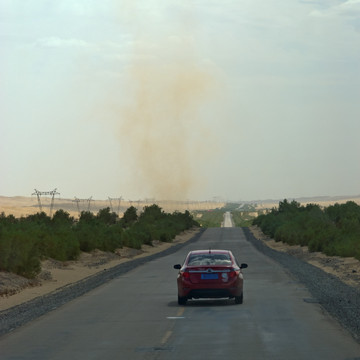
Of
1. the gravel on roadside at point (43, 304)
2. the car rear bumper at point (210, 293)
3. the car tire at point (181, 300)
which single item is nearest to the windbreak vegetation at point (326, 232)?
the gravel on roadside at point (43, 304)

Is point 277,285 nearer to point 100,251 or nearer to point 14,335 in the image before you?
point 14,335

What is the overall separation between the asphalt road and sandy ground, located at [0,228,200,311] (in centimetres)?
312

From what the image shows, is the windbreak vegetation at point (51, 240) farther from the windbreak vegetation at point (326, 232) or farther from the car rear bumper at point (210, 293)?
the windbreak vegetation at point (326, 232)

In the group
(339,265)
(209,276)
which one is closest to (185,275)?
(209,276)

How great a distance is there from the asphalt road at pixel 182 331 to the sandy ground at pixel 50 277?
10.2ft

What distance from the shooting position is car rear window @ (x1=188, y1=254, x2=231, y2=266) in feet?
79.0

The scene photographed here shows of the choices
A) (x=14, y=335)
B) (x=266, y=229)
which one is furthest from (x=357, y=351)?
(x=266, y=229)

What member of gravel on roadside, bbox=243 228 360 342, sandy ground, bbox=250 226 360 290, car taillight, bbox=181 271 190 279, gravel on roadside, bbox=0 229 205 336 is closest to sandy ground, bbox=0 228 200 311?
gravel on roadside, bbox=0 229 205 336

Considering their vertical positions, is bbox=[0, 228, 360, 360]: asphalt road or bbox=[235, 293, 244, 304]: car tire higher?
bbox=[235, 293, 244, 304]: car tire

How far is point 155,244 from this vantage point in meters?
96.3

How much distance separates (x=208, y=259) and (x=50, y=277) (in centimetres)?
1776

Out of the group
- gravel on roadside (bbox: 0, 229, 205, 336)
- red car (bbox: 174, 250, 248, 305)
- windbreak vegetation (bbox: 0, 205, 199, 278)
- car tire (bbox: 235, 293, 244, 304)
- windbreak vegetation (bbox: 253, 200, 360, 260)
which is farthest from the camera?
windbreak vegetation (bbox: 253, 200, 360, 260)

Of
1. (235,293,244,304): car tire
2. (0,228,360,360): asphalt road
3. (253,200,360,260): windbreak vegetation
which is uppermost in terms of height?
(253,200,360,260): windbreak vegetation

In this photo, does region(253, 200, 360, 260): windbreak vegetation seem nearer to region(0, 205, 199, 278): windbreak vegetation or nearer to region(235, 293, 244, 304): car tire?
region(0, 205, 199, 278): windbreak vegetation
